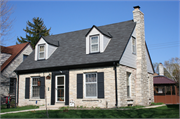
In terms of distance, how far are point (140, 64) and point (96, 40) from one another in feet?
14.8

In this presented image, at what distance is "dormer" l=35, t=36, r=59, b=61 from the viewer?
1927cm

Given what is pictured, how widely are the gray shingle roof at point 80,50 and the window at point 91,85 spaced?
3.72ft

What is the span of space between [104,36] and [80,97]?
5299mm

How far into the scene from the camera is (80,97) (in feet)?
52.4

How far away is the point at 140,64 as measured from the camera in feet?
58.2

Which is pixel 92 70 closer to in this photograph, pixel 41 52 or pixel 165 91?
pixel 41 52

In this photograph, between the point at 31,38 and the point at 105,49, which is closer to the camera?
the point at 105,49

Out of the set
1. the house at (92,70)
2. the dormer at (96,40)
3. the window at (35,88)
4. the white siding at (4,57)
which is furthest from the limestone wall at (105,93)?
the white siding at (4,57)

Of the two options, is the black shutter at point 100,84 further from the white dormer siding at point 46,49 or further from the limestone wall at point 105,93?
the white dormer siding at point 46,49

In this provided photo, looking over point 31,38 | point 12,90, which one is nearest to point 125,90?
point 12,90

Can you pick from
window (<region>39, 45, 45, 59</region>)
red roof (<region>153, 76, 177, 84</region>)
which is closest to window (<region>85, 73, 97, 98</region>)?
window (<region>39, 45, 45, 59</region>)

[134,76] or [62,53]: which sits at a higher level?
[62,53]


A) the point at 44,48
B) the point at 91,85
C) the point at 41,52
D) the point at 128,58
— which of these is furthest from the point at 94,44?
the point at 41,52

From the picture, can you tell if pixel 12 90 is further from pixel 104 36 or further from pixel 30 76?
pixel 104 36
